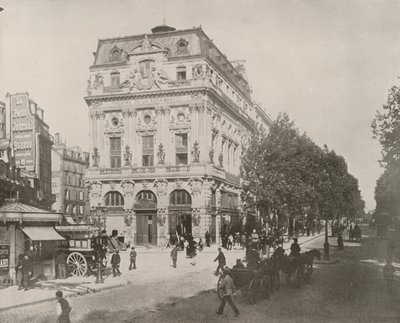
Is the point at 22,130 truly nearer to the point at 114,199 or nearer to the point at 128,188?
the point at 114,199

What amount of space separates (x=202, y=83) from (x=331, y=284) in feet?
97.1

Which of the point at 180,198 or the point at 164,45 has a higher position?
the point at 164,45

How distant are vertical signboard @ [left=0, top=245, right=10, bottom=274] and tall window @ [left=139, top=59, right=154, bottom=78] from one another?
30.9 m

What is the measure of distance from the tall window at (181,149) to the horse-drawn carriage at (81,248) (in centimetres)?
2370

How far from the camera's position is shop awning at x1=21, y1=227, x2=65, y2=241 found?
68.9 feet

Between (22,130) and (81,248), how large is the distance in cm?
3120

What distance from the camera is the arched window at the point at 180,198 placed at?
48.4 metres

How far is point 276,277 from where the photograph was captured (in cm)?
2006

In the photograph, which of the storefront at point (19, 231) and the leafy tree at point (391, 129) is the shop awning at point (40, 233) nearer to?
the storefront at point (19, 231)

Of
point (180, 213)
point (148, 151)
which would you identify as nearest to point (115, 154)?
point (148, 151)

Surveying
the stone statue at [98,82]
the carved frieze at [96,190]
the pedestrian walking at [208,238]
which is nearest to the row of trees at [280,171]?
the pedestrian walking at [208,238]

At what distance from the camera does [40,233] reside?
21562 millimetres

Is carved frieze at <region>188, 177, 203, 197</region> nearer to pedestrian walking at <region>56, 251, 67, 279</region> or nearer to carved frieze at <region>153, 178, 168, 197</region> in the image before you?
carved frieze at <region>153, 178, 168, 197</region>

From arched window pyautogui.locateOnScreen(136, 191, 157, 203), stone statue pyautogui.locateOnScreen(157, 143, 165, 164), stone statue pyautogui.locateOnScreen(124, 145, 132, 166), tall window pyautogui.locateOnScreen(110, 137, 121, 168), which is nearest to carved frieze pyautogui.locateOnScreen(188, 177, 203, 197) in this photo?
stone statue pyautogui.locateOnScreen(157, 143, 165, 164)
